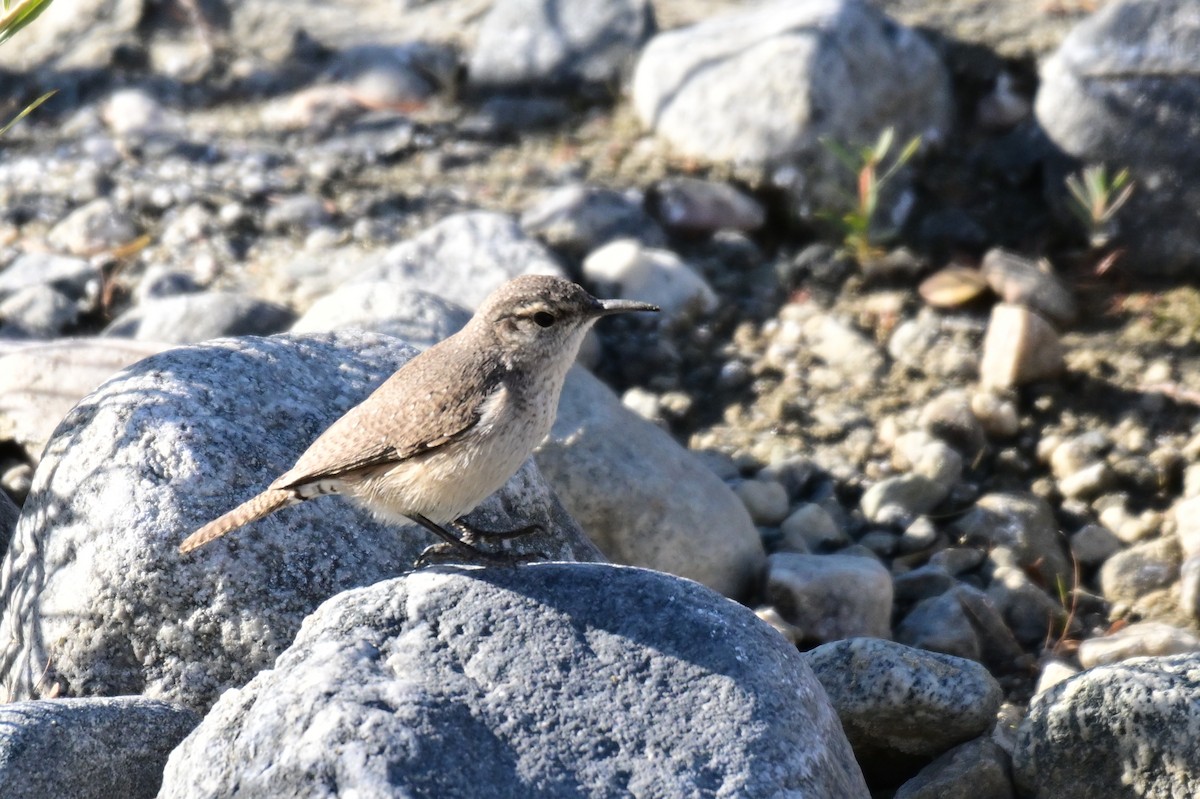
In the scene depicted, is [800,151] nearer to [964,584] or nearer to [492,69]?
[492,69]

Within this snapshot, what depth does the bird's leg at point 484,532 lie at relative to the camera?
4918 millimetres

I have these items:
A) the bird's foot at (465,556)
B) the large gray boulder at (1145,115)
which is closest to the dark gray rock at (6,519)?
the bird's foot at (465,556)

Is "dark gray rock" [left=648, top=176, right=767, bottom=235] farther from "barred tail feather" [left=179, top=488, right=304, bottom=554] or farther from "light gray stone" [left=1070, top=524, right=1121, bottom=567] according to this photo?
"barred tail feather" [left=179, top=488, right=304, bottom=554]

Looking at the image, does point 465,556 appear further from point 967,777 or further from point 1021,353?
point 1021,353

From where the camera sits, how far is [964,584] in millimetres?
6262

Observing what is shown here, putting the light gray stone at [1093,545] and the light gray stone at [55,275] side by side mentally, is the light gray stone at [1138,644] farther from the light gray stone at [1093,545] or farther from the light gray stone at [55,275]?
the light gray stone at [55,275]

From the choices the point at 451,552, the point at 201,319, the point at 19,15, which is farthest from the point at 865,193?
the point at 19,15

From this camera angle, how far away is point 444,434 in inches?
182

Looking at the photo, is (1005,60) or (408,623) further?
(1005,60)

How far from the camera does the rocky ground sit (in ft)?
14.3

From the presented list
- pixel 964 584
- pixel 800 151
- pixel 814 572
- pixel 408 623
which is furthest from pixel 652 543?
pixel 800 151

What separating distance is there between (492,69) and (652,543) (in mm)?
4977

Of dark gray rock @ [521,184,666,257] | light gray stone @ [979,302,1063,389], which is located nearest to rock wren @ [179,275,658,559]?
light gray stone @ [979,302,1063,389]

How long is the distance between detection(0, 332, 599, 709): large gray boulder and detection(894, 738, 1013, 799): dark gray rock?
1980 millimetres
